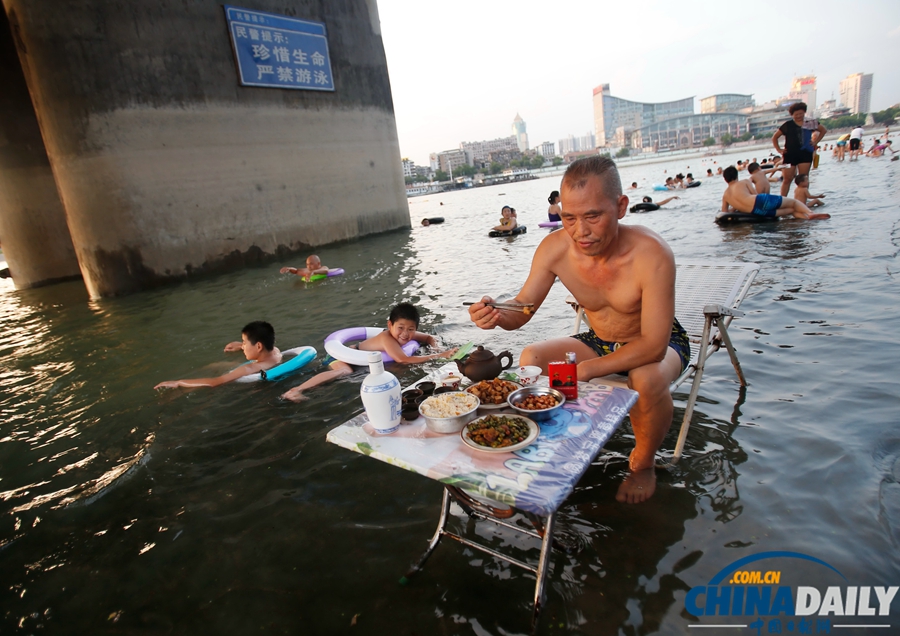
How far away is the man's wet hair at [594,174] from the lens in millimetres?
2164

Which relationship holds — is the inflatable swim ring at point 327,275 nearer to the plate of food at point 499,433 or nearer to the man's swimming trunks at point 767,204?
the plate of food at point 499,433

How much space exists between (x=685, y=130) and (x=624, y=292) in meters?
107

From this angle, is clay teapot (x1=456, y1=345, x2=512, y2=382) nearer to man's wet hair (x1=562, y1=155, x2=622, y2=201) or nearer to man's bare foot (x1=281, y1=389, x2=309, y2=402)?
man's wet hair (x1=562, y1=155, x2=622, y2=201)

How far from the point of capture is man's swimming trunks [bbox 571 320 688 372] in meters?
2.71

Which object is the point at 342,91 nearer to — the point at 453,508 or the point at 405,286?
the point at 405,286

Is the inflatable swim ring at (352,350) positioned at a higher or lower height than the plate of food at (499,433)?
lower

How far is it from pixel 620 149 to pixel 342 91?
3343 inches

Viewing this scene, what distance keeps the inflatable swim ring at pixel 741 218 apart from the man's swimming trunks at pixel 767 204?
3.1 inches

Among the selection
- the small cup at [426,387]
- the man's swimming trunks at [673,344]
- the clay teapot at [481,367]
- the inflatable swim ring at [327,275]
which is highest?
the clay teapot at [481,367]

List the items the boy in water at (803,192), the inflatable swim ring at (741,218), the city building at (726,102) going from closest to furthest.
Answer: the inflatable swim ring at (741,218)
the boy in water at (803,192)
the city building at (726,102)

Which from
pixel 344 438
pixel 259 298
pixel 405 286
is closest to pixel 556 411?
pixel 344 438

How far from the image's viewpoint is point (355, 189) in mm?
15953

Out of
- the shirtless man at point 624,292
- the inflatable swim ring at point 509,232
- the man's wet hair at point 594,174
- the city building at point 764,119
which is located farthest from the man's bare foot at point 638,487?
the city building at point 764,119

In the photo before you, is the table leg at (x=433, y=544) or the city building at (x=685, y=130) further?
the city building at (x=685, y=130)
